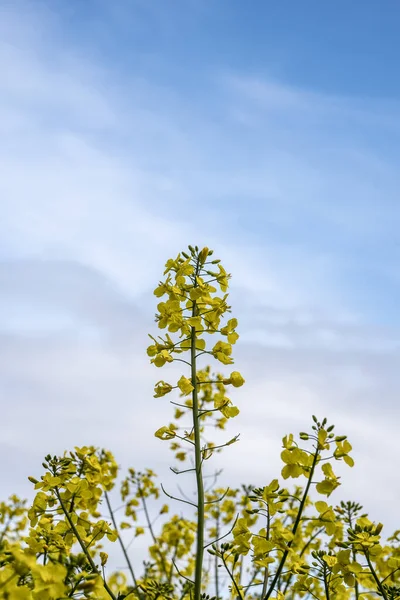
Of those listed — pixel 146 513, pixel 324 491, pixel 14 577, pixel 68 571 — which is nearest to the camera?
pixel 14 577

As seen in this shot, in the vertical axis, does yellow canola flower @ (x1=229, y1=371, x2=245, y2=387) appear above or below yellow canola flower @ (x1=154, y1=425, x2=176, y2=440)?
above

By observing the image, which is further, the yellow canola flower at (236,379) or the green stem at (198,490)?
the yellow canola flower at (236,379)

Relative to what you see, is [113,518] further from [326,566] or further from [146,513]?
[326,566]

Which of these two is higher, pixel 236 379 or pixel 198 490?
pixel 236 379

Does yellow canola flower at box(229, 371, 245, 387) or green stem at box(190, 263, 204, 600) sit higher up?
yellow canola flower at box(229, 371, 245, 387)

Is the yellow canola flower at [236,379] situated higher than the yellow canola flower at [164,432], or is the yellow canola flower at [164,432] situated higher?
the yellow canola flower at [236,379]

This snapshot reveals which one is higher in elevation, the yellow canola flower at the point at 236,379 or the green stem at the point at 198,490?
the yellow canola flower at the point at 236,379

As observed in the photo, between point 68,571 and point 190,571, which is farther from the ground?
point 190,571

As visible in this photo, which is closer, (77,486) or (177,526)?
(77,486)

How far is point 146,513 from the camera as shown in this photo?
8000 mm

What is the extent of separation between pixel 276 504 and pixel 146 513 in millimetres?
4410

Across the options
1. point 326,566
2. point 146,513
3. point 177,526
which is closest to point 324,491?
point 326,566

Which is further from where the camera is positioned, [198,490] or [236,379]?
[236,379]

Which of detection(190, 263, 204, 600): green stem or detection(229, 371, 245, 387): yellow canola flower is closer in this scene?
detection(190, 263, 204, 600): green stem
